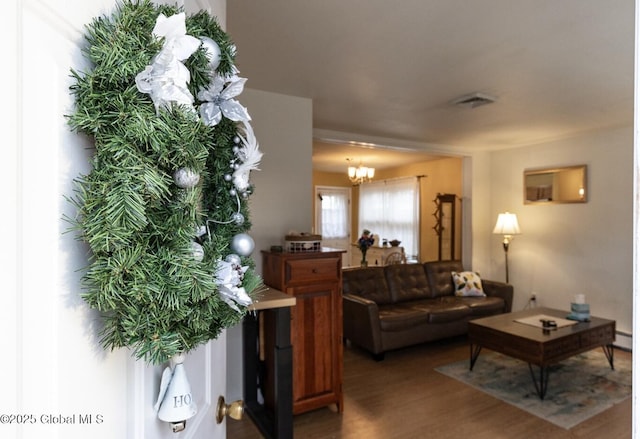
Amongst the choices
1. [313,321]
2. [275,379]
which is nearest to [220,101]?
[275,379]

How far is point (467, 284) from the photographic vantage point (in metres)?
4.97

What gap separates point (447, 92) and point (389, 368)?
8.91ft

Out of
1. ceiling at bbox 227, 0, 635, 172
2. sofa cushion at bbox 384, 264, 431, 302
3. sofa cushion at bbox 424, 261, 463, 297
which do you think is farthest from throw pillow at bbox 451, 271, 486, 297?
ceiling at bbox 227, 0, 635, 172

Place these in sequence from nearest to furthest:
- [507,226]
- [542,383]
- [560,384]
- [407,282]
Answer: [542,383] → [560,384] → [407,282] → [507,226]

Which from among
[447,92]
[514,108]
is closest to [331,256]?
[447,92]

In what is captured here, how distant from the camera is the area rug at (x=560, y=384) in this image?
2.87 m

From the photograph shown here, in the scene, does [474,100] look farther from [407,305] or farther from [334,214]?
[334,214]

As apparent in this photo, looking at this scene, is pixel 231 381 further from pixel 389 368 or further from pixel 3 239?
pixel 3 239

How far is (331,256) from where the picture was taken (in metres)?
2.79

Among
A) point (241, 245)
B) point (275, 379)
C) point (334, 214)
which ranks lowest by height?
point (275, 379)

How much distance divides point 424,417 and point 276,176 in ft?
7.36

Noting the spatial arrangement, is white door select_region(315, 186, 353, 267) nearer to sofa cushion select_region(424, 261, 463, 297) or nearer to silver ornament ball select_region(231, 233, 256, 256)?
sofa cushion select_region(424, 261, 463, 297)

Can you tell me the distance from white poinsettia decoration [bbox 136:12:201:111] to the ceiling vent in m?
3.10

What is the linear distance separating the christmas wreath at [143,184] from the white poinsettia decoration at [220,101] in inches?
2.4
